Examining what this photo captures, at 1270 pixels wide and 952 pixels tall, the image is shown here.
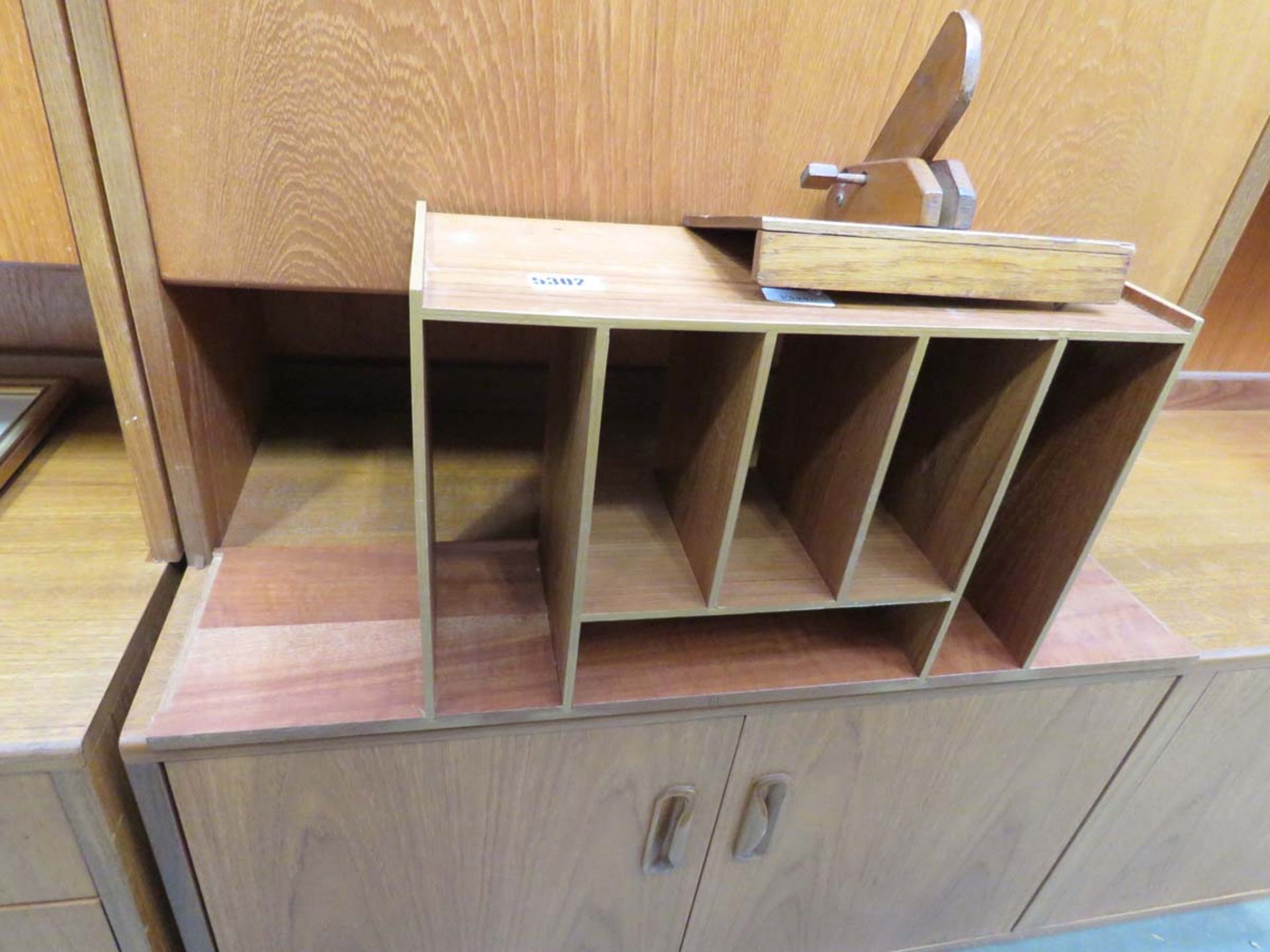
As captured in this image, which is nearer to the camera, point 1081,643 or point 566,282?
point 566,282

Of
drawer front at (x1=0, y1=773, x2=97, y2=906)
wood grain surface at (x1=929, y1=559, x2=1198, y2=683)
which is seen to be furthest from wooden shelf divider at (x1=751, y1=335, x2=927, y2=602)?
drawer front at (x1=0, y1=773, x2=97, y2=906)

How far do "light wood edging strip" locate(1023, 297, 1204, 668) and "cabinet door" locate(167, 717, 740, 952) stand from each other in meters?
0.41

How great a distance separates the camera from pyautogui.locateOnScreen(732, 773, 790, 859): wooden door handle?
2.94ft

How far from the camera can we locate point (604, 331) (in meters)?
0.55

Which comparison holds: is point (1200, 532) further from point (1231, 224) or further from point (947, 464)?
point (947, 464)

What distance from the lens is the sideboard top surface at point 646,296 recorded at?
21.8 inches

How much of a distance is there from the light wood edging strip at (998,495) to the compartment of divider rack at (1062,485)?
60 mm

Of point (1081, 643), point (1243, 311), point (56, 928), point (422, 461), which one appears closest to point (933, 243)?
point (422, 461)

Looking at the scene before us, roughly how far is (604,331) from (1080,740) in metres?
0.86

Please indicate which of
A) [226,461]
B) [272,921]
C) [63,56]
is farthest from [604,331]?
[272,921]

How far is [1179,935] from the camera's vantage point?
1364 millimetres

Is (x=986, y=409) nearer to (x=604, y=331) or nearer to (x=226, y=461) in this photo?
(x=604, y=331)

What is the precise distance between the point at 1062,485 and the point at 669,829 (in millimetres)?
588

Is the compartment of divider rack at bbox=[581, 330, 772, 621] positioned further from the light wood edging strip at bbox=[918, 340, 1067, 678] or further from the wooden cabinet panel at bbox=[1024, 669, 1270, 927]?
the wooden cabinet panel at bbox=[1024, 669, 1270, 927]
